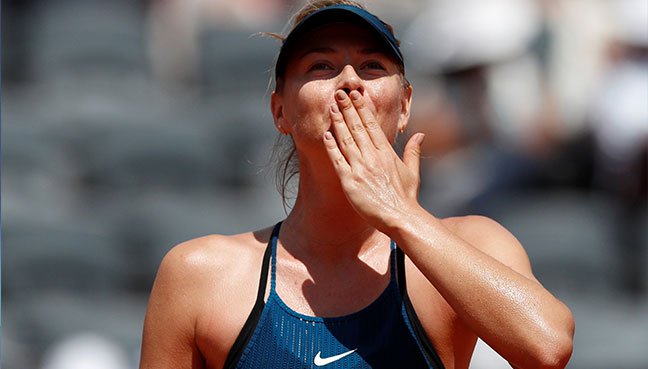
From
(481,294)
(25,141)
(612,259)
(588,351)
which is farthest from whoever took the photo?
(25,141)

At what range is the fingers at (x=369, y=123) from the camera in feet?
9.02

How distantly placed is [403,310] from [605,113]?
4266mm

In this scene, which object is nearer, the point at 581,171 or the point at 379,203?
the point at 379,203

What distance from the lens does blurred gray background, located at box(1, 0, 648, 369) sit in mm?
6211

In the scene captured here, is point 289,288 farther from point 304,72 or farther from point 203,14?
point 203,14

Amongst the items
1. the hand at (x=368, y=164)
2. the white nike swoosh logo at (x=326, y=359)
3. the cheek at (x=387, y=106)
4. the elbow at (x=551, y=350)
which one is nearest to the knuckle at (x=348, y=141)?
the hand at (x=368, y=164)

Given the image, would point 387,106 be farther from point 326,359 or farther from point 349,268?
point 326,359

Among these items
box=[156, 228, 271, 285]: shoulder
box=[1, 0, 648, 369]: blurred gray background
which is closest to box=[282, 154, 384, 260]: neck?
box=[156, 228, 271, 285]: shoulder

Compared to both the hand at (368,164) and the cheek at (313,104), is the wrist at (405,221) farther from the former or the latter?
the cheek at (313,104)

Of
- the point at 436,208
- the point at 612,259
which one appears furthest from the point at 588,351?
the point at 436,208

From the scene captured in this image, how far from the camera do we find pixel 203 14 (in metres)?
8.04

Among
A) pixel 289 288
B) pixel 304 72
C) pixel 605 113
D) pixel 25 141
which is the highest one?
pixel 605 113

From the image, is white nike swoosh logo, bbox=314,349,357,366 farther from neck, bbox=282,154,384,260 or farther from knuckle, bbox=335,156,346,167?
knuckle, bbox=335,156,346,167

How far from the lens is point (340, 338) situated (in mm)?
2748
